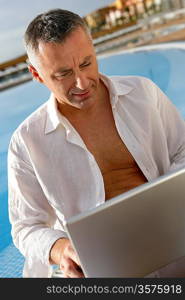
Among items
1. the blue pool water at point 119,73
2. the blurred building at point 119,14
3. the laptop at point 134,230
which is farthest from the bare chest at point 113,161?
the blurred building at point 119,14

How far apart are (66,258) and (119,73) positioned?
7.62 meters

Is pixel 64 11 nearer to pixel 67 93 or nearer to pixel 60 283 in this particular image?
pixel 67 93

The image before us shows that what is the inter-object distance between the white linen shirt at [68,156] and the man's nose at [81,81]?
0.19 metres

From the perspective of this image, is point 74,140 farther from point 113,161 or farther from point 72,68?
point 72,68

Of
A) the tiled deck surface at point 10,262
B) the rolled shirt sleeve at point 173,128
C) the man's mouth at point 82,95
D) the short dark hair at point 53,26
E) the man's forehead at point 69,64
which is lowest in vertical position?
the tiled deck surface at point 10,262

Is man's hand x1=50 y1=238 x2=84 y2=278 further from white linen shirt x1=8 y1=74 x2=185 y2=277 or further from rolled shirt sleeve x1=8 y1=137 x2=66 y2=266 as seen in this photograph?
white linen shirt x1=8 y1=74 x2=185 y2=277

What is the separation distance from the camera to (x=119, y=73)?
8344 millimetres

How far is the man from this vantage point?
46.1 inches

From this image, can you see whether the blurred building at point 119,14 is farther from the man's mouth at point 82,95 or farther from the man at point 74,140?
the man's mouth at point 82,95

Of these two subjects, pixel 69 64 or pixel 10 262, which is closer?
pixel 69 64

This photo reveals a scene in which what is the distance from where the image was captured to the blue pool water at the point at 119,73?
563cm

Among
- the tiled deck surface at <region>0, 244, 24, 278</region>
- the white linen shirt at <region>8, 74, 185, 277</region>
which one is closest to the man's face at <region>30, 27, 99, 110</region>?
the white linen shirt at <region>8, 74, 185, 277</region>

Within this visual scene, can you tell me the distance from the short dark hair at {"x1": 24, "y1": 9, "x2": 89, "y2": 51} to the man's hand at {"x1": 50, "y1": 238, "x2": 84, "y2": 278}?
1.93 ft

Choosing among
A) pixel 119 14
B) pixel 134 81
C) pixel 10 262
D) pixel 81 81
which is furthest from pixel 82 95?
pixel 119 14
